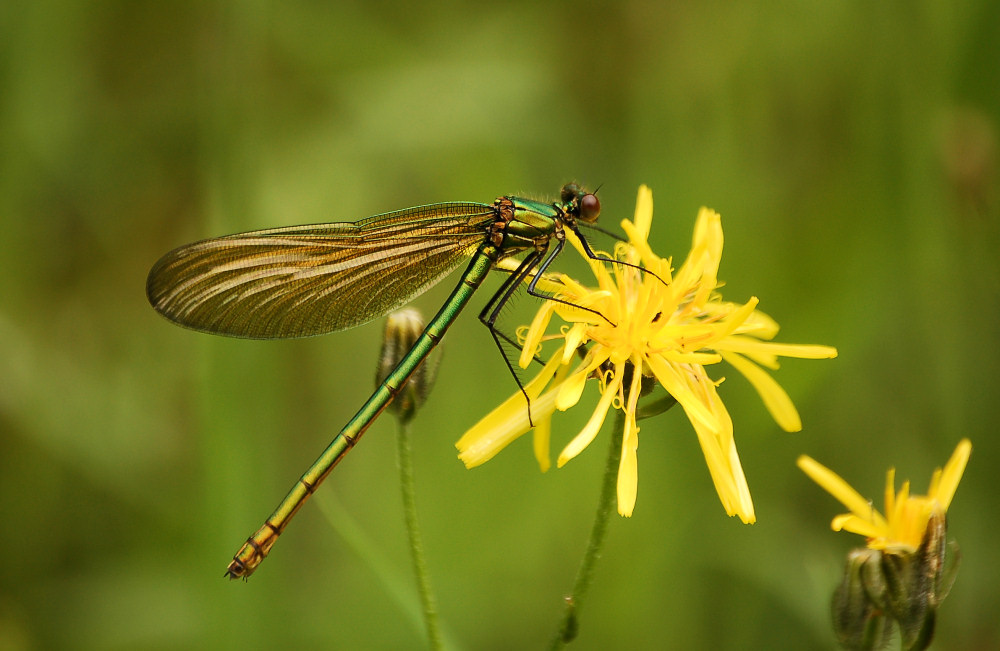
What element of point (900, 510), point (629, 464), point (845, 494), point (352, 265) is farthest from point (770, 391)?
point (352, 265)

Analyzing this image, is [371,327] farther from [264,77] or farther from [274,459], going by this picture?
[264,77]

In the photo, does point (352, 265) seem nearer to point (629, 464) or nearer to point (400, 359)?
point (400, 359)

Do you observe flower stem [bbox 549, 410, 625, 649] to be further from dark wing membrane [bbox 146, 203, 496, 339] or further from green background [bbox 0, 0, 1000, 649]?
dark wing membrane [bbox 146, 203, 496, 339]

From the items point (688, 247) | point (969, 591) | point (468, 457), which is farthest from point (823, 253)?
point (468, 457)

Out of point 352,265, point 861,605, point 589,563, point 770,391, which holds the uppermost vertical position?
point 770,391

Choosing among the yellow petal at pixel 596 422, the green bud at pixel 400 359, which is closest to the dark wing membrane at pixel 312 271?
the green bud at pixel 400 359
